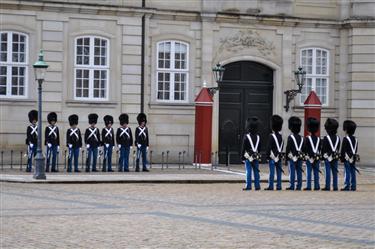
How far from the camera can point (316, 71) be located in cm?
3481

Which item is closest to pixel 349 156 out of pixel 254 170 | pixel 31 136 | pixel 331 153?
pixel 331 153

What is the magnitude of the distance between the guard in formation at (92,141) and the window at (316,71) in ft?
24.4

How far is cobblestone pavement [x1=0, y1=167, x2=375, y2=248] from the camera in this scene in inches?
511

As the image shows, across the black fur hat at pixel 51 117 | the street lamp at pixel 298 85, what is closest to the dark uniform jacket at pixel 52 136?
the black fur hat at pixel 51 117

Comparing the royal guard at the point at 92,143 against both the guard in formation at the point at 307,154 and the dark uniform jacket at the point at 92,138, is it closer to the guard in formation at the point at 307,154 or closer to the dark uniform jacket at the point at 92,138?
the dark uniform jacket at the point at 92,138

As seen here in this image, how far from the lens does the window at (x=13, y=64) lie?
30156 millimetres

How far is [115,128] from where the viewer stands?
31422mm

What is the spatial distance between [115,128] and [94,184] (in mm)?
7539

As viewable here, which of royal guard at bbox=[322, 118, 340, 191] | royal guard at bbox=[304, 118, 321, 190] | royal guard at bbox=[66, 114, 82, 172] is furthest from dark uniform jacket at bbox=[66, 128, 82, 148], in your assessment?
royal guard at bbox=[322, 118, 340, 191]

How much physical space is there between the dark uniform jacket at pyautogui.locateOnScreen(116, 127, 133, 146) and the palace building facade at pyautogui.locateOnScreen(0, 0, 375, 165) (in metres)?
2.31

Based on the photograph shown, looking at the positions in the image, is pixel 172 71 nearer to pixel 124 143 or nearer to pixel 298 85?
pixel 298 85

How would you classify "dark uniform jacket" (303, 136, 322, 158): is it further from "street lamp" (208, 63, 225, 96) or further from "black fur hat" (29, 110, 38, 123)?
"black fur hat" (29, 110, 38, 123)

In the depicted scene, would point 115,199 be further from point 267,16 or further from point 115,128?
point 267,16

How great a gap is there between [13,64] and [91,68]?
8.32 ft
